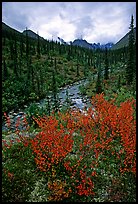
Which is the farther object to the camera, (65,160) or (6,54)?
(6,54)

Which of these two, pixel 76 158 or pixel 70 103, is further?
pixel 70 103

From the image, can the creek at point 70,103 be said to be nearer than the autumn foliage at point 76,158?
No

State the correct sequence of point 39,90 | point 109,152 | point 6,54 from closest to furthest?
point 109,152 → point 39,90 → point 6,54

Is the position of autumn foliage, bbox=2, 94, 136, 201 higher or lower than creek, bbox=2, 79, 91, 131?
lower

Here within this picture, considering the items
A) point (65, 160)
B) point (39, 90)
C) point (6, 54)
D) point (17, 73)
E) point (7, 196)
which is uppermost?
point (6, 54)

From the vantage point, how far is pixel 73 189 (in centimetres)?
1130

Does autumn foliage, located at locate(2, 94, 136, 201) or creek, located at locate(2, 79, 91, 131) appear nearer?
autumn foliage, located at locate(2, 94, 136, 201)

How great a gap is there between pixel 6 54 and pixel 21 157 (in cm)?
5769

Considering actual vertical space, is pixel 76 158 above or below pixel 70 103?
below

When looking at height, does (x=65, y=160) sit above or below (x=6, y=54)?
below

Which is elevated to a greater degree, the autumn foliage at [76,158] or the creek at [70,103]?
the creek at [70,103]

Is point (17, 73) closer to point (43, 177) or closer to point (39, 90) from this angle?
point (39, 90)

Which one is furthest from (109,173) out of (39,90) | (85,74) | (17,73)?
(85,74)

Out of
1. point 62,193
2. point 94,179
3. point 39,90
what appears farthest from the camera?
point 39,90
